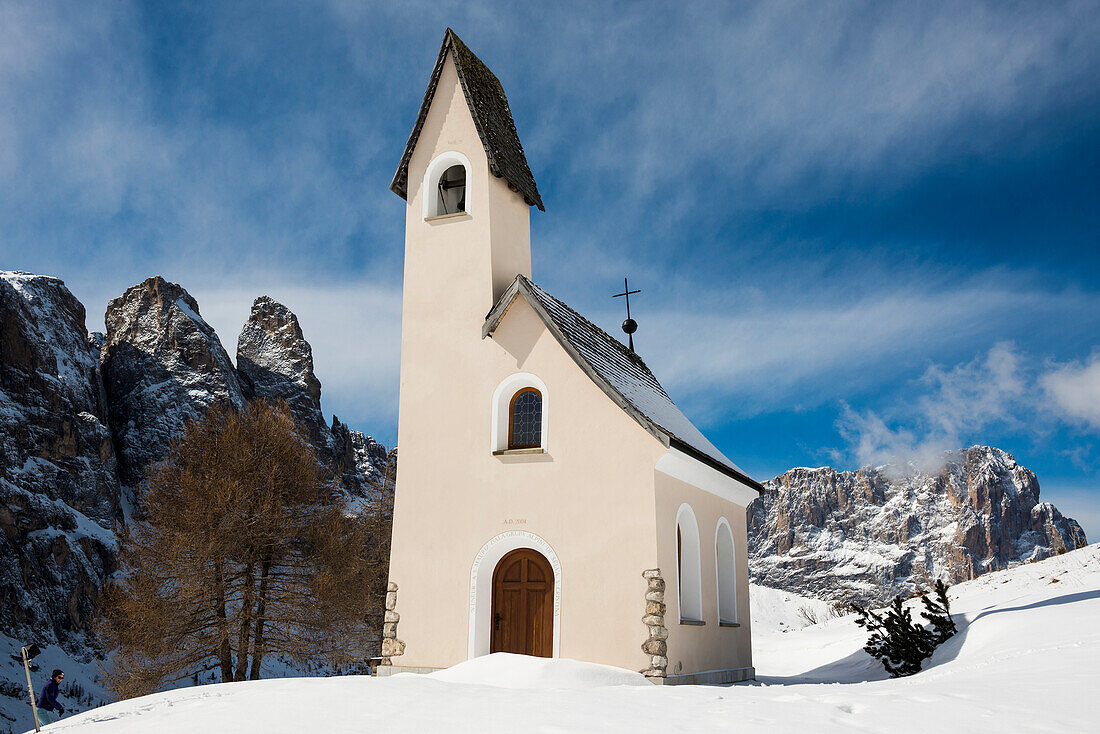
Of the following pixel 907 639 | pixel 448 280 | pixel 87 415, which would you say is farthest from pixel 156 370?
pixel 907 639

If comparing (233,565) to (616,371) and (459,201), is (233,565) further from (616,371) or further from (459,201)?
(616,371)

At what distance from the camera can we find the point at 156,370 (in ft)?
215

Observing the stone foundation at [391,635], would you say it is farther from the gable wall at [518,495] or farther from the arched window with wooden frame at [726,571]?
the arched window with wooden frame at [726,571]

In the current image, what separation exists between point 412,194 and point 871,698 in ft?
42.2

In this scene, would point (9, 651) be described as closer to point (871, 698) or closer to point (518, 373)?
point (518, 373)

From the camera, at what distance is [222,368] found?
68.2 metres

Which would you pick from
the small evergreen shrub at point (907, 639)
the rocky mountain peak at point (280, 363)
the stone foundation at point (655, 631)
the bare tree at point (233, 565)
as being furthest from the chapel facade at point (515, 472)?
the rocky mountain peak at point (280, 363)

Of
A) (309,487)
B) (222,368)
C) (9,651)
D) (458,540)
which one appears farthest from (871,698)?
(222,368)

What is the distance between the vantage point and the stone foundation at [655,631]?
12609mm

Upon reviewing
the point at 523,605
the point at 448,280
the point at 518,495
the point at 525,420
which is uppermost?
the point at 448,280

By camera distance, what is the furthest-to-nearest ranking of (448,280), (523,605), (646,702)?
(448,280)
(523,605)
(646,702)

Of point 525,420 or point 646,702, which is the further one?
point 525,420

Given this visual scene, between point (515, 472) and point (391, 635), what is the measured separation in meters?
3.65

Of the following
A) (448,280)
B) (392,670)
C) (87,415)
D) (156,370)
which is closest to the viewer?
(392,670)
